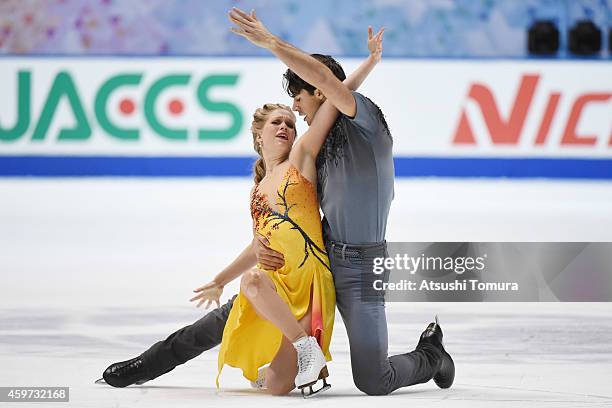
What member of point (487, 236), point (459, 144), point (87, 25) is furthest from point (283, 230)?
point (87, 25)

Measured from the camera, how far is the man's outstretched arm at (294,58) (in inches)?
123

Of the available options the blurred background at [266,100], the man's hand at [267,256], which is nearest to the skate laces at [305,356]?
the man's hand at [267,256]

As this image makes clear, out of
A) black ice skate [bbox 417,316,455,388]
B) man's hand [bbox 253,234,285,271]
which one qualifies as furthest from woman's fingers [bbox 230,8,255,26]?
black ice skate [bbox 417,316,455,388]

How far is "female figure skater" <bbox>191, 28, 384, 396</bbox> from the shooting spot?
10.6 feet

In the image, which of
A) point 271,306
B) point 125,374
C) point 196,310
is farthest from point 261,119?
point 196,310

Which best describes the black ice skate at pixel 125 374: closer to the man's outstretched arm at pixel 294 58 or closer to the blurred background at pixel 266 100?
the man's outstretched arm at pixel 294 58

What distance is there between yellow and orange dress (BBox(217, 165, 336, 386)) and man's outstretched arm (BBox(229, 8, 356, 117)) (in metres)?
0.33

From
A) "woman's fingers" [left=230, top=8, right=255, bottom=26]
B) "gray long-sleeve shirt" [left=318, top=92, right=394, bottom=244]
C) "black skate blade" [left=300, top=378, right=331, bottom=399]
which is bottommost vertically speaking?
"black skate blade" [left=300, top=378, right=331, bottom=399]

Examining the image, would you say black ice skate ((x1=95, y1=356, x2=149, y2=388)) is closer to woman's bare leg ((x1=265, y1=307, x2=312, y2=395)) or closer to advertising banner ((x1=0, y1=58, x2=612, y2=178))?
woman's bare leg ((x1=265, y1=307, x2=312, y2=395))

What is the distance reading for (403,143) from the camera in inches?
428

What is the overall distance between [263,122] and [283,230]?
367mm

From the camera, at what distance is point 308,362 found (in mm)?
3219

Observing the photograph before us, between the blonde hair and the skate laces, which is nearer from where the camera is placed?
the skate laces

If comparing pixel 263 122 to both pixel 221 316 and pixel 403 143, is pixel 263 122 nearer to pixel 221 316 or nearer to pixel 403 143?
pixel 221 316
